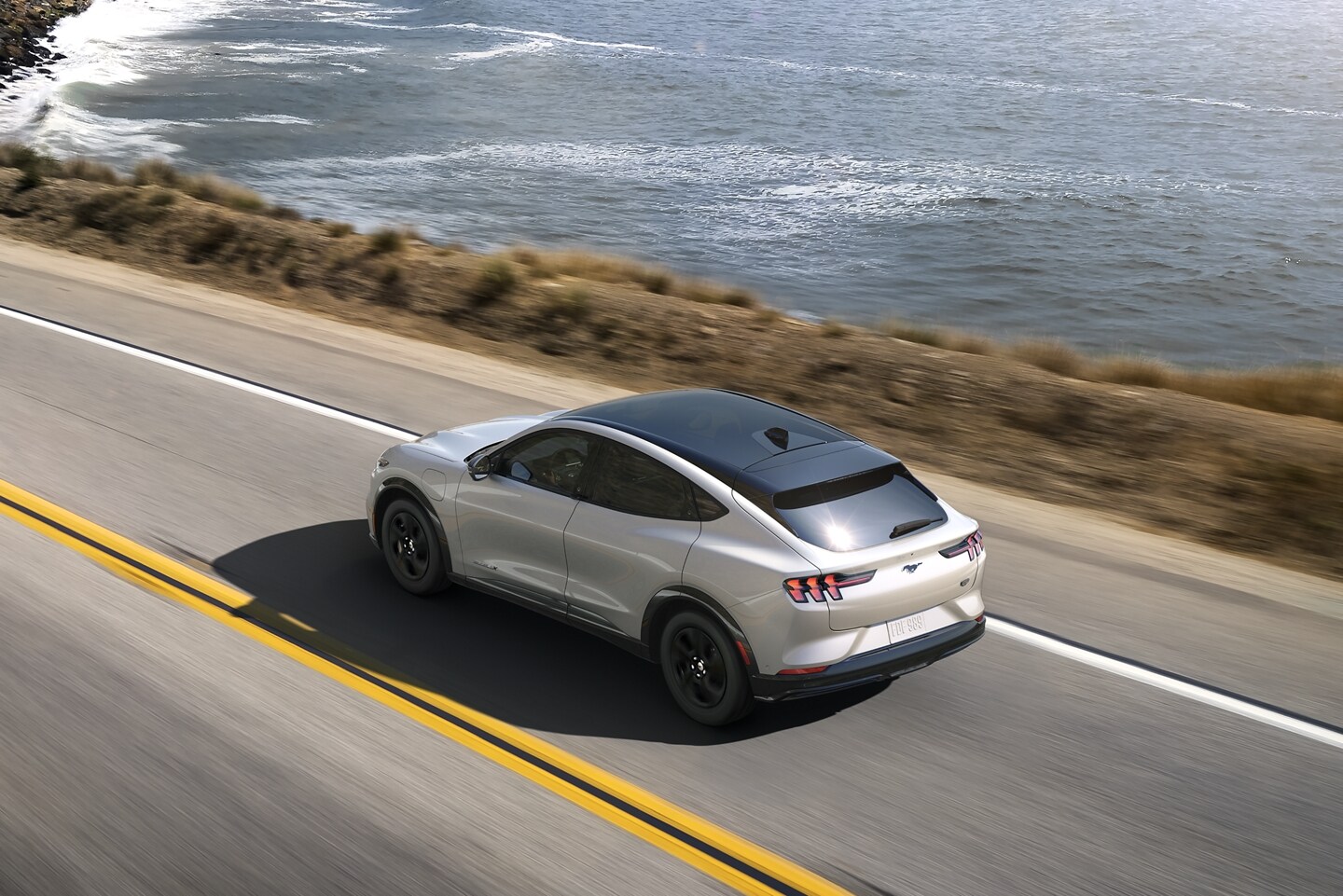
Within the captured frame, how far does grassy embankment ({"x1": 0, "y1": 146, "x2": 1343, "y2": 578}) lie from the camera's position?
10062 millimetres

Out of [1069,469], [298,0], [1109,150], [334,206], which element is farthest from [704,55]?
[1069,469]

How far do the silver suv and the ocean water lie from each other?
18.7m

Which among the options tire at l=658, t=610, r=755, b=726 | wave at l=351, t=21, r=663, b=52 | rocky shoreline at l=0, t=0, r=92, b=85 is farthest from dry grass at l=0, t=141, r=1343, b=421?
wave at l=351, t=21, r=663, b=52

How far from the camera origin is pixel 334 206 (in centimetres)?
3572

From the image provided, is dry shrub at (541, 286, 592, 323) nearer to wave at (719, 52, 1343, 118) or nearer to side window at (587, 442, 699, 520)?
side window at (587, 442, 699, 520)

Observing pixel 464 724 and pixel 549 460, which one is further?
pixel 549 460

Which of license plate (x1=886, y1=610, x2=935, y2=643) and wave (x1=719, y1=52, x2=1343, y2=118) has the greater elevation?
wave (x1=719, y1=52, x2=1343, y2=118)

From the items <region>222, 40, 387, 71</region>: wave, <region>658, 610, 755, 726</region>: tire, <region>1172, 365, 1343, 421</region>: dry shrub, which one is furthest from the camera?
<region>222, 40, 387, 71</region>: wave

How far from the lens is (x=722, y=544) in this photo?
18.6 feet

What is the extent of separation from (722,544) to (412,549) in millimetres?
2495

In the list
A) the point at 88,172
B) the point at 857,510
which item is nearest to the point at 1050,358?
the point at 857,510

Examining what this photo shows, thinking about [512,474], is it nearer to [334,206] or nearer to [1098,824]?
[1098,824]

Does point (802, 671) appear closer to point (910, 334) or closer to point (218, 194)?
point (910, 334)

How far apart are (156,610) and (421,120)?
49.7 metres
